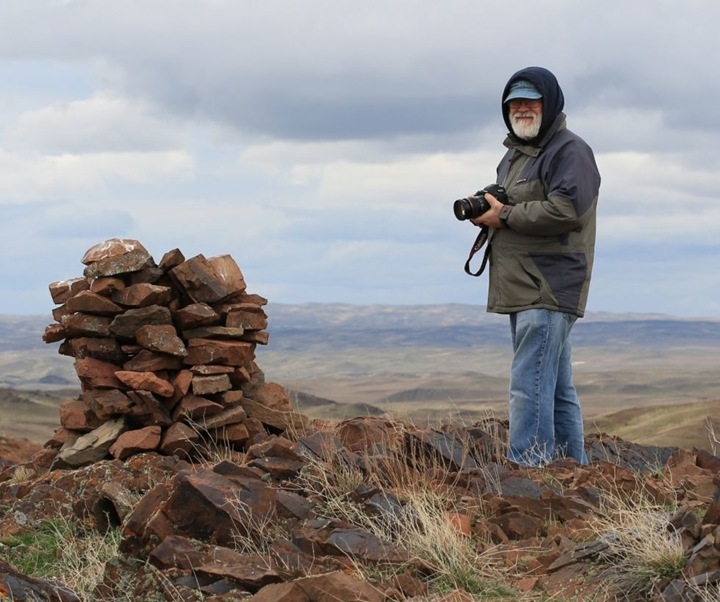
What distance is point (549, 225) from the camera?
7.58 meters

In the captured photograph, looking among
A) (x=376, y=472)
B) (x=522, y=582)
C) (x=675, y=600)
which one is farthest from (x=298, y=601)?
(x=376, y=472)

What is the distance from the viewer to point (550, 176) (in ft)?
25.7

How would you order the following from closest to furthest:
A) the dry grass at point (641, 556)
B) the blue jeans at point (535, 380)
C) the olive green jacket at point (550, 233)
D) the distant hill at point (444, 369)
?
1. the dry grass at point (641, 556)
2. the olive green jacket at point (550, 233)
3. the blue jeans at point (535, 380)
4. the distant hill at point (444, 369)

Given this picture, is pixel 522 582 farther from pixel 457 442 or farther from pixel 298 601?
pixel 457 442

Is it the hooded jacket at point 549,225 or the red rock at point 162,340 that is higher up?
the hooded jacket at point 549,225

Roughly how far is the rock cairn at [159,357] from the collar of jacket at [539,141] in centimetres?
301

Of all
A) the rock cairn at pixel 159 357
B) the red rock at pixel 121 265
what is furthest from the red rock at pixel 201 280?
the red rock at pixel 121 265

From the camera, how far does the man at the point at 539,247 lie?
7652 millimetres

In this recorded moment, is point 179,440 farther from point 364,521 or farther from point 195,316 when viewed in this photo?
point 364,521

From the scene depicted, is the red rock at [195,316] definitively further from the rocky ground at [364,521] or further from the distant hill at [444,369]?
the distant hill at [444,369]

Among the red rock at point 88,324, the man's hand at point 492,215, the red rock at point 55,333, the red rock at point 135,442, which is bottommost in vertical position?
the red rock at point 135,442

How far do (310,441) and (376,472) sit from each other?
64 cm

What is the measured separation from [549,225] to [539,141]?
75 cm

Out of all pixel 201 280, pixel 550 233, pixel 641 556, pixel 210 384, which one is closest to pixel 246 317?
pixel 201 280
